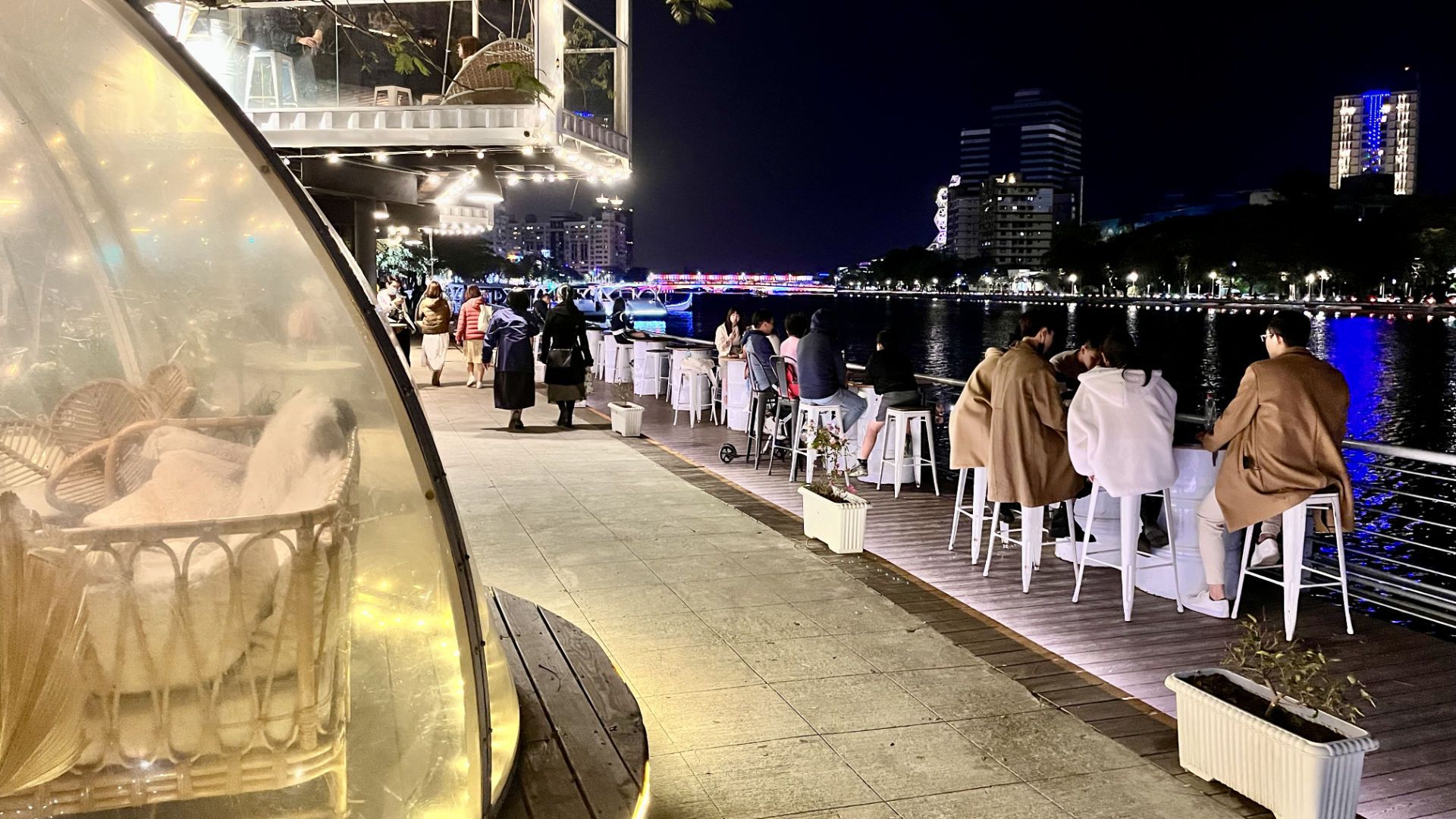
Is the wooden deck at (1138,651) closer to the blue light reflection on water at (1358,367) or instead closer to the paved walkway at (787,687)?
the paved walkway at (787,687)

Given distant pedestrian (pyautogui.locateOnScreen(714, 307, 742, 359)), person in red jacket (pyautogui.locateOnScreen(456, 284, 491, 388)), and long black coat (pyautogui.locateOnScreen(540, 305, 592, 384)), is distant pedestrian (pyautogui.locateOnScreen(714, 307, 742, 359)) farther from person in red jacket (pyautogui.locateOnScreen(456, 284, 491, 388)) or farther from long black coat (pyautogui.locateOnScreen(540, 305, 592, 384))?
person in red jacket (pyautogui.locateOnScreen(456, 284, 491, 388))

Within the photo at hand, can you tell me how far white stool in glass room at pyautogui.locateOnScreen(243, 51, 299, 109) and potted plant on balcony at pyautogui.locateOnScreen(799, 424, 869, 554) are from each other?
5.39m

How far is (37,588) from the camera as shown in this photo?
287 centimetres

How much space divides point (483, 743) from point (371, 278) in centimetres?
1488

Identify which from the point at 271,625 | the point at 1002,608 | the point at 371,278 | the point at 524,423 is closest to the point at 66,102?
the point at 271,625

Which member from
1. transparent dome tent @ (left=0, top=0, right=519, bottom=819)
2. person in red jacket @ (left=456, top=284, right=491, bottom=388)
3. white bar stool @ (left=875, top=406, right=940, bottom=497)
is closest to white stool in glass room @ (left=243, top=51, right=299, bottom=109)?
white bar stool @ (left=875, top=406, right=940, bottom=497)

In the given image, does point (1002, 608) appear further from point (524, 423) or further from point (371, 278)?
point (371, 278)

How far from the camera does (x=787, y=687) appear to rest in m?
5.06

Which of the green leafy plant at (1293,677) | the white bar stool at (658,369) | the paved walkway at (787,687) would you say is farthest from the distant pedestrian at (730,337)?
the green leafy plant at (1293,677)

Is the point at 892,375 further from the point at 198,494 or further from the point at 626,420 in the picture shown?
the point at 198,494

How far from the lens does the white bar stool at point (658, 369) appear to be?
58.2ft

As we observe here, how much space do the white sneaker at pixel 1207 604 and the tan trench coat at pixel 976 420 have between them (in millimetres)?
1498

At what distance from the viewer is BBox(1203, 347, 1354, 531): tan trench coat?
573 centimetres

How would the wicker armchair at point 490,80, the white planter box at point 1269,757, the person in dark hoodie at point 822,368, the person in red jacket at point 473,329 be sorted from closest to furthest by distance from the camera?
the white planter box at point 1269,757 < the wicker armchair at point 490,80 < the person in dark hoodie at point 822,368 < the person in red jacket at point 473,329
